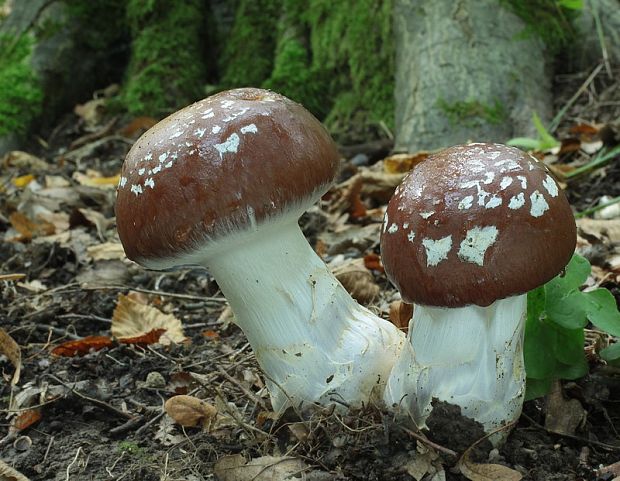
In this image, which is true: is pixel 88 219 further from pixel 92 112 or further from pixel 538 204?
pixel 538 204

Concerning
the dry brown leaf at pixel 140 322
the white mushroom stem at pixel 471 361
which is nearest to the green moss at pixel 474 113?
the dry brown leaf at pixel 140 322

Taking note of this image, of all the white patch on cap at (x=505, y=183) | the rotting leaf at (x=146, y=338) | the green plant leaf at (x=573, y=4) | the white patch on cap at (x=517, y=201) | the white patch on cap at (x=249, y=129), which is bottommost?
the rotting leaf at (x=146, y=338)

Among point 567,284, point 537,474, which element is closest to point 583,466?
point 537,474

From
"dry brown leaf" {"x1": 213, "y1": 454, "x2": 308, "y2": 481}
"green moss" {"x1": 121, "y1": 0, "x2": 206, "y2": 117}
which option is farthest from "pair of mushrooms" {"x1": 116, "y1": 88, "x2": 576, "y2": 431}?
"green moss" {"x1": 121, "y1": 0, "x2": 206, "y2": 117}

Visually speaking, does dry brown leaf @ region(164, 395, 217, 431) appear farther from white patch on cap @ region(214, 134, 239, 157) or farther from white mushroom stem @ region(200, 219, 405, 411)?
white patch on cap @ region(214, 134, 239, 157)

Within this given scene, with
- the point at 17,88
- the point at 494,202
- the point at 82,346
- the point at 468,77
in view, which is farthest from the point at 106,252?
the point at 17,88

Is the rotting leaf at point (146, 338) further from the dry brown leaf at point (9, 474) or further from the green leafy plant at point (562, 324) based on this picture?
the green leafy plant at point (562, 324)

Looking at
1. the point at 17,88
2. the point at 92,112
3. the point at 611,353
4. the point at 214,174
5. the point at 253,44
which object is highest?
the point at 214,174
